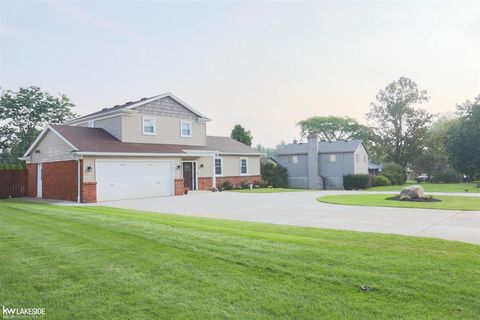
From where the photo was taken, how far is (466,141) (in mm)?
37594

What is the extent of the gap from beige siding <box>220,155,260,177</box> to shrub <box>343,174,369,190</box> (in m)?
11.4

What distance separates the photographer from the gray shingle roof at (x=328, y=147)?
4003 cm

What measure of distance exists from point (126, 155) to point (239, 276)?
16783 millimetres

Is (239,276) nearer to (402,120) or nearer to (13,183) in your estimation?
(13,183)

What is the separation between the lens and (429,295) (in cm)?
393

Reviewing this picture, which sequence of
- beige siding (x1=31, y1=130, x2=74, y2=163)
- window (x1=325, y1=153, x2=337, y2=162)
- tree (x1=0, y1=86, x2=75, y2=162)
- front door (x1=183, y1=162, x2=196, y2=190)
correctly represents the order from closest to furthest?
beige siding (x1=31, y1=130, x2=74, y2=163), front door (x1=183, y1=162, x2=196, y2=190), tree (x1=0, y1=86, x2=75, y2=162), window (x1=325, y1=153, x2=337, y2=162)

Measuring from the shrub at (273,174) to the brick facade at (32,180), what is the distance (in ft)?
67.6

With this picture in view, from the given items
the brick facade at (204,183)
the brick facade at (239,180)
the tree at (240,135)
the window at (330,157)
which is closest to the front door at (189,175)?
the brick facade at (204,183)

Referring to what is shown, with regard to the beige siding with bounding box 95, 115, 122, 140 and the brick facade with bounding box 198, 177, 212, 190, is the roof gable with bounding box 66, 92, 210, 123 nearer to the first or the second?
the beige siding with bounding box 95, 115, 122, 140

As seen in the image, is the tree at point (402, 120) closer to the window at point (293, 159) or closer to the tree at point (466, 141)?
the tree at point (466, 141)

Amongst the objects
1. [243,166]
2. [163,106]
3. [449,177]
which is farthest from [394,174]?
[163,106]

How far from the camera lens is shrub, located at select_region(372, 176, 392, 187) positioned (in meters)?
39.2

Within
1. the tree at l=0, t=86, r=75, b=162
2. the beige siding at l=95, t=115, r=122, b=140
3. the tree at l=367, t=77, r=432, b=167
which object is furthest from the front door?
the tree at l=367, t=77, r=432, b=167

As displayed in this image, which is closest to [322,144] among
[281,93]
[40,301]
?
[281,93]
